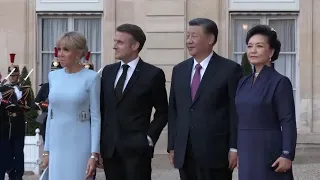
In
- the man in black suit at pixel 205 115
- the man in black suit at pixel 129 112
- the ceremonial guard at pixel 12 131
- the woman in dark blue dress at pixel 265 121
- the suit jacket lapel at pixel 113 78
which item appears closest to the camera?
the woman in dark blue dress at pixel 265 121

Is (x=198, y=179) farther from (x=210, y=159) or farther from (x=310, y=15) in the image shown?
(x=310, y=15)

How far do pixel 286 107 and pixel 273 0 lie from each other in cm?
953

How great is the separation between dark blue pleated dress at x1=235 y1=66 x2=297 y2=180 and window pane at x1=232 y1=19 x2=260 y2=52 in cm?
943

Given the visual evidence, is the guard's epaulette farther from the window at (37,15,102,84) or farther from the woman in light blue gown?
the window at (37,15,102,84)

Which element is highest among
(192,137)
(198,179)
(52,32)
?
(52,32)

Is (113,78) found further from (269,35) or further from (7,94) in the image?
(7,94)

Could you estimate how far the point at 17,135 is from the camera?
9914 millimetres

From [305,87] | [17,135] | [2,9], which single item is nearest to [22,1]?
[2,9]

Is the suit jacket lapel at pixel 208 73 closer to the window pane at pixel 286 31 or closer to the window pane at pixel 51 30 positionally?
the window pane at pixel 286 31

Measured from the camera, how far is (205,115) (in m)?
5.73

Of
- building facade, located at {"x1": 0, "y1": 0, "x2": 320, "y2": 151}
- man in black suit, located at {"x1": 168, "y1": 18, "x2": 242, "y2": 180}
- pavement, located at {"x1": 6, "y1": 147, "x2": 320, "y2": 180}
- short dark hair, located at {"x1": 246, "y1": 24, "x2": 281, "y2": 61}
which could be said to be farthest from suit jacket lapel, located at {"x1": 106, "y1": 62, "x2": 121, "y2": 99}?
building facade, located at {"x1": 0, "y1": 0, "x2": 320, "y2": 151}

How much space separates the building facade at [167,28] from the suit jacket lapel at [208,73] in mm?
8263

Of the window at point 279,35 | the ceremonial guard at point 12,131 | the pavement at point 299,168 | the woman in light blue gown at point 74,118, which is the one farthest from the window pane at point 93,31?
the woman in light blue gown at point 74,118

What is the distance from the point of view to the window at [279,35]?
576 inches
